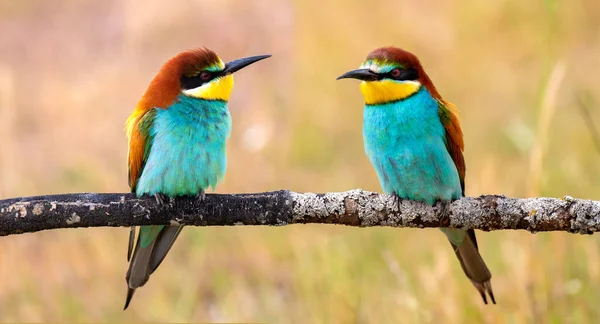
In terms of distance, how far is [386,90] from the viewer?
1895 mm

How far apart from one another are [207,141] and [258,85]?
8.38 feet

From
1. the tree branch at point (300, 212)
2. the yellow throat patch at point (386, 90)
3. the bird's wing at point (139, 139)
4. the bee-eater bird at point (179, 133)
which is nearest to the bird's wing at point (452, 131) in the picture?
the yellow throat patch at point (386, 90)

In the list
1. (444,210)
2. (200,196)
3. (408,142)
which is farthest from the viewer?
(408,142)

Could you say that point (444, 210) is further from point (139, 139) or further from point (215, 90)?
point (139, 139)

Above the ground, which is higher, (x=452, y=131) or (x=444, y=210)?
(x=452, y=131)

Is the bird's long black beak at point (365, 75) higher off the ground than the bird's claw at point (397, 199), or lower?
higher

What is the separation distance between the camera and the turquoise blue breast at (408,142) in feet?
6.34

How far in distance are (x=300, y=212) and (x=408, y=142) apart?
51 centimetres

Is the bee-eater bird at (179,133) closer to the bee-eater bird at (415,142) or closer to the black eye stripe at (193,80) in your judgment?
the black eye stripe at (193,80)

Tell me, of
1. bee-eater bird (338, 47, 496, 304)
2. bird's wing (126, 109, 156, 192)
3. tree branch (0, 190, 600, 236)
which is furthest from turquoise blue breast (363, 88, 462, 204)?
bird's wing (126, 109, 156, 192)

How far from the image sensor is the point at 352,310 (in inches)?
99.3

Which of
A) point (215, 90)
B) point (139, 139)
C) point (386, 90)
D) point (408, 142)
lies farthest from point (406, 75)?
point (139, 139)

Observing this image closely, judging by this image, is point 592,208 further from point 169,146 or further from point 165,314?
point 165,314

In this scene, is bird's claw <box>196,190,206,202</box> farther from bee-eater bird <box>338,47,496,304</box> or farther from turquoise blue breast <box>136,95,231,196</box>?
bee-eater bird <box>338,47,496,304</box>
